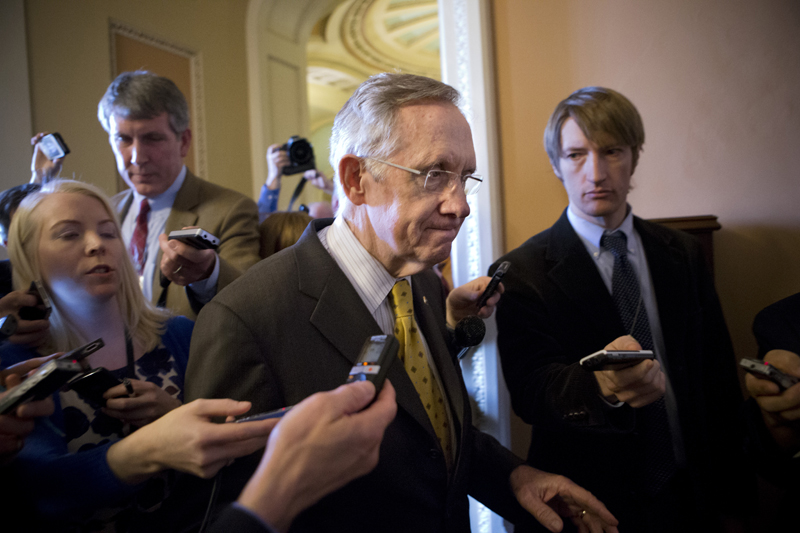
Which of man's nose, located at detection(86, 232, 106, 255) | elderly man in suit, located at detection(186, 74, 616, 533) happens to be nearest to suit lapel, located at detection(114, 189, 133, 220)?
man's nose, located at detection(86, 232, 106, 255)

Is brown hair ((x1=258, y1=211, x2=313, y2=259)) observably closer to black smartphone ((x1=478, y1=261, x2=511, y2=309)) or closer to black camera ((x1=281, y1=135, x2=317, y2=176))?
black camera ((x1=281, y1=135, x2=317, y2=176))

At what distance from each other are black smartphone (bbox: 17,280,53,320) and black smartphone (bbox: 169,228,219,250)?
0.33m

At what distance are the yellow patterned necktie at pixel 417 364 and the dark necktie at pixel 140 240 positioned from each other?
126cm

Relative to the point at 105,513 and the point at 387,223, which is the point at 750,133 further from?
the point at 105,513

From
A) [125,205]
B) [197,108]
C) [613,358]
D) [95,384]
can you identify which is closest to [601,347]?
[613,358]

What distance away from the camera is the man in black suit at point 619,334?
1.54 m

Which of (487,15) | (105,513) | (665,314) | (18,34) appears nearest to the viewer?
(105,513)

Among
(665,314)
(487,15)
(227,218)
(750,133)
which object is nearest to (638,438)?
(665,314)

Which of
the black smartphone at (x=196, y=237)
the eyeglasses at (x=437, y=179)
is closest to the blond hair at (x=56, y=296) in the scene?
the black smartphone at (x=196, y=237)

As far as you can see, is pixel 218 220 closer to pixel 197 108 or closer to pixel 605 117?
pixel 605 117

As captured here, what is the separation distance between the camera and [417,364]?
48.4 inches

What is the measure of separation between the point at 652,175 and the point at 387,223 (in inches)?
55.4

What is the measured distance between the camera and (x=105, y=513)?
120 cm

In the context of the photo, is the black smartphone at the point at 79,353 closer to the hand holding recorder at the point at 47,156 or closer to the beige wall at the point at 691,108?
the hand holding recorder at the point at 47,156
